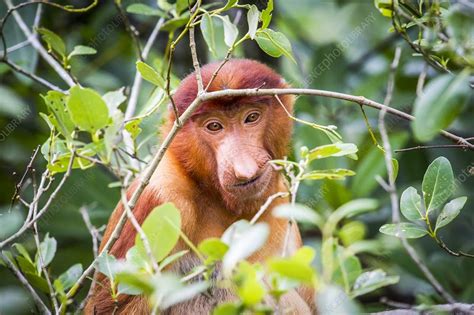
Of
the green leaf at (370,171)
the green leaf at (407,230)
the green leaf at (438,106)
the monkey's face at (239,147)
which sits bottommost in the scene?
the green leaf at (370,171)

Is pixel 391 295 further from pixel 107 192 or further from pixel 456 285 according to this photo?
pixel 107 192

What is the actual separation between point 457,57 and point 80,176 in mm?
4083

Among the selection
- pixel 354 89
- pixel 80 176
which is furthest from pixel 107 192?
pixel 354 89

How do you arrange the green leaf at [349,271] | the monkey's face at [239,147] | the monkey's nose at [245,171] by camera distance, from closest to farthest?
the green leaf at [349,271] < the monkey's nose at [245,171] < the monkey's face at [239,147]

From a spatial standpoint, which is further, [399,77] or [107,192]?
[399,77]

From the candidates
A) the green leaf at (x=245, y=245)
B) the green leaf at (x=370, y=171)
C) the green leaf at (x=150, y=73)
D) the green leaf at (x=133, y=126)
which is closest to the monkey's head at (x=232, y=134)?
the green leaf at (x=133, y=126)

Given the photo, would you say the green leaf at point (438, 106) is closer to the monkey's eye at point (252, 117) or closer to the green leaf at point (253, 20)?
the green leaf at point (253, 20)

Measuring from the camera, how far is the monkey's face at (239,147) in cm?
409

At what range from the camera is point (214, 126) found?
446cm

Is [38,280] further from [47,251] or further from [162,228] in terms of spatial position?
[162,228]

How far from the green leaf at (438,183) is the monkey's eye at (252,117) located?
5.12 ft

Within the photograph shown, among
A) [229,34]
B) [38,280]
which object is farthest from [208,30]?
[38,280]

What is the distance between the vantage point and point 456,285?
553 centimetres

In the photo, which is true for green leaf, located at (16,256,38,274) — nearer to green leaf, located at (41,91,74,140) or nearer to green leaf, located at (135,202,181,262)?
green leaf, located at (41,91,74,140)
